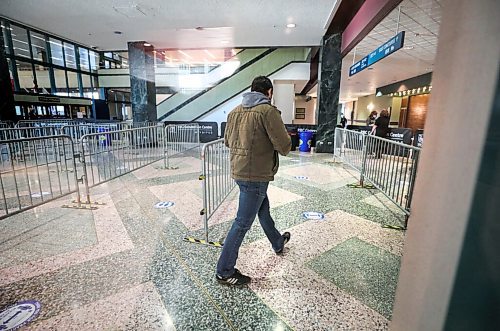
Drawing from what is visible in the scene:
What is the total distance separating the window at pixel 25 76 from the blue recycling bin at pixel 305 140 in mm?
10528

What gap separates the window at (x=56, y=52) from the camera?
33.8 feet

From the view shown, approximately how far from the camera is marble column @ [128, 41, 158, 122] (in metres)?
9.85

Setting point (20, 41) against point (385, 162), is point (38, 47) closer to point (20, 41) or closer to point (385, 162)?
point (20, 41)

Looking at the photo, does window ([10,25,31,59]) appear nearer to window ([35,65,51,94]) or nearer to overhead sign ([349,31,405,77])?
window ([35,65,51,94])

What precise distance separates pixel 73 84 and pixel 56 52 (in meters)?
1.96

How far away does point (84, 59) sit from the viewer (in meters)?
12.9

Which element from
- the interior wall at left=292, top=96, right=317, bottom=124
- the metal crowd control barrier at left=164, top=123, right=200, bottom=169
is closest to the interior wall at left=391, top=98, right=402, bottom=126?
the interior wall at left=292, top=96, right=317, bottom=124

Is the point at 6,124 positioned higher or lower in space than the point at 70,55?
lower

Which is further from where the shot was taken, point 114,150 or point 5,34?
point 5,34

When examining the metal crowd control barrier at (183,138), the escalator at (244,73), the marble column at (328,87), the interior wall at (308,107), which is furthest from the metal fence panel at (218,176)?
the interior wall at (308,107)

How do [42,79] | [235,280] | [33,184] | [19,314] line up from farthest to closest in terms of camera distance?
1. [42,79]
2. [33,184]
3. [235,280]
4. [19,314]

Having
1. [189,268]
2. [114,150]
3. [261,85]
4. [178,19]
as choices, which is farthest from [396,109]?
[189,268]

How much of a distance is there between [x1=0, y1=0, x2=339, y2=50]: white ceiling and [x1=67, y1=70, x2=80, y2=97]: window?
10.1ft

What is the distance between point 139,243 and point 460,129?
2870mm
